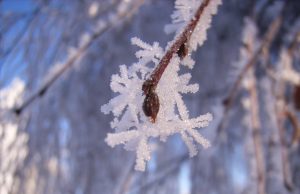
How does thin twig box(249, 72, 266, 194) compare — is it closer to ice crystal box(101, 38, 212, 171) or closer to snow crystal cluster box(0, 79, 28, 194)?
snow crystal cluster box(0, 79, 28, 194)

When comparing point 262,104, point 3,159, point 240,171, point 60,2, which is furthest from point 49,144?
point 262,104

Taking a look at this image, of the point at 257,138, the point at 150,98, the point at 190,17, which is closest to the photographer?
the point at 150,98

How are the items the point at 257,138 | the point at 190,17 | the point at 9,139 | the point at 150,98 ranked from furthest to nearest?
the point at 257,138
the point at 9,139
the point at 190,17
the point at 150,98

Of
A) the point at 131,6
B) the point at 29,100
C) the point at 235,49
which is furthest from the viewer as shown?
the point at 235,49

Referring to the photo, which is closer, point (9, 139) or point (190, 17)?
point (190, 17)

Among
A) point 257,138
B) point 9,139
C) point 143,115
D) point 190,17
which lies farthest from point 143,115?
point 257,138

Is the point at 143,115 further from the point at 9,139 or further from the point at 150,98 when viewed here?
the point at 9,139

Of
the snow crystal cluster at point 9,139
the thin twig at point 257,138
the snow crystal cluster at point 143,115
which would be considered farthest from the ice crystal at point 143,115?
the thin twig at point 257,138

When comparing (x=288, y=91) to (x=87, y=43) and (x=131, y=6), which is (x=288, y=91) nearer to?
(x=131, y=6)
